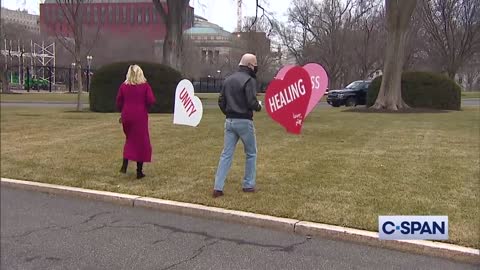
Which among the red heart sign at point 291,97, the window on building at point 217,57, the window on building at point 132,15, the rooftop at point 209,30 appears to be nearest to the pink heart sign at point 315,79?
the red heart sign at point 291,97

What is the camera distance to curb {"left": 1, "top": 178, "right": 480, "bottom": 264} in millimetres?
Result: 4715

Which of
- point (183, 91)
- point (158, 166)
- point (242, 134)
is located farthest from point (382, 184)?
point (158, 166)

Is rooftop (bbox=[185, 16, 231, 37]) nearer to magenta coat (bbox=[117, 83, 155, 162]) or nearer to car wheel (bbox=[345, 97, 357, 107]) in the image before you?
car wheel (bbox=[345, 97, 357, 107])

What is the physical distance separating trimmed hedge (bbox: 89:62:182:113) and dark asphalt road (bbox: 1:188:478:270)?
14896 mm

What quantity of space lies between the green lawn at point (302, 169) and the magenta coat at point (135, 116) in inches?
17.1

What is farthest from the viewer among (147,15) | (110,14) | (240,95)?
(147,15)

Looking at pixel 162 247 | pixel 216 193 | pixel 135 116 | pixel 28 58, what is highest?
pixel 28 58

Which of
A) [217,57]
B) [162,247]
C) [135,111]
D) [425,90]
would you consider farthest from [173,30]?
[217,57]

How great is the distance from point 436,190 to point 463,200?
0.52 meters

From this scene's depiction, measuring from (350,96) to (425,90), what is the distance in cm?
509

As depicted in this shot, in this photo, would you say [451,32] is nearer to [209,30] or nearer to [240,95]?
[240,95]

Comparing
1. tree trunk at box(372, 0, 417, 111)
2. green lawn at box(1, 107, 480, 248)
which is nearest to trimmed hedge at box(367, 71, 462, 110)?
tree trunk at box(372, 0, 417, 111)

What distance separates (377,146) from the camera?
10961 mm

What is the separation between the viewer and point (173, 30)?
24.1m
